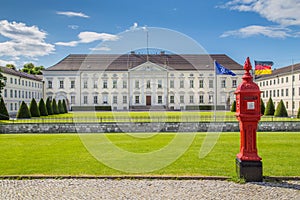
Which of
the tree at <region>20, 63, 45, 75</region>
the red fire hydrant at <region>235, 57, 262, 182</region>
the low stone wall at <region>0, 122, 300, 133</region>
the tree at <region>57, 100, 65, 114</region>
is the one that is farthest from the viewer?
the tree at <region>20, 63, 45, 75</region>

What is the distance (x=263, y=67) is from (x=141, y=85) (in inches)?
1142

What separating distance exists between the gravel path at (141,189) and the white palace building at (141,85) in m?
51.6

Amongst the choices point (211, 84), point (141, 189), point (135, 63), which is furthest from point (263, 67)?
point (141, 189)

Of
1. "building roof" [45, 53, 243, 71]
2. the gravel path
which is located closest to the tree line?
"building roof" [45, 53, 243, 71]

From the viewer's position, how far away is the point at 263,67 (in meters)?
33.9

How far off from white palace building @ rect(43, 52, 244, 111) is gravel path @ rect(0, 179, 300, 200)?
5163 cm

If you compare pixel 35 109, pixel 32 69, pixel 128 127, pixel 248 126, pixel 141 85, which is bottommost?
pixel 128 127

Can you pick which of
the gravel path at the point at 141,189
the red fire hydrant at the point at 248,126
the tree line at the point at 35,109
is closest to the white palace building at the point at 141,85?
the tree line at the point at 35,109

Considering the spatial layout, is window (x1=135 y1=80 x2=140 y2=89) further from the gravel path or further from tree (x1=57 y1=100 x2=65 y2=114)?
the gravel path

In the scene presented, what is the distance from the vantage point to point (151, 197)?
17.5ft

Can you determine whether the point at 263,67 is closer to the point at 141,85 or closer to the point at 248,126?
the point at 141,85

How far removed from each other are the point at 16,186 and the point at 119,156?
12.3 feet

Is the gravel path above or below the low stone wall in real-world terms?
below

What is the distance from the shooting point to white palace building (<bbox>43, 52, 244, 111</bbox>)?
5862 cm
